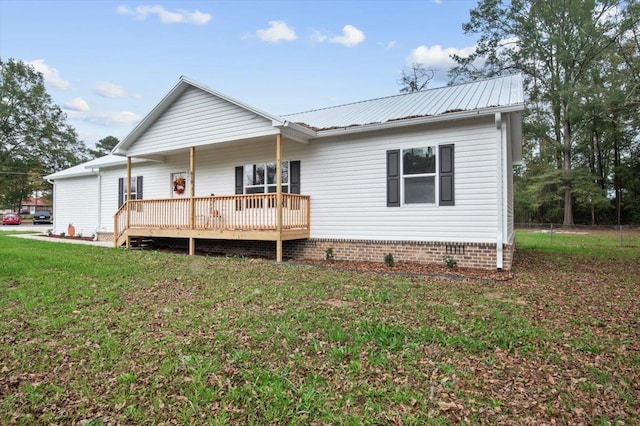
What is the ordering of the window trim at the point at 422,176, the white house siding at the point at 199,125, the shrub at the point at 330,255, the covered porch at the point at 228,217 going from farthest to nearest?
the white house siding at the point at 199,125
the shrub at the point at 330,255
the covered porch at the point at 228,217
the window trim at the point at 422,176

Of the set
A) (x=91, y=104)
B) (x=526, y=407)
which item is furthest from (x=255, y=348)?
(x=91, y=104)

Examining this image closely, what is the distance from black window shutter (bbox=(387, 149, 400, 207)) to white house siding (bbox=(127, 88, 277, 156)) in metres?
3.05

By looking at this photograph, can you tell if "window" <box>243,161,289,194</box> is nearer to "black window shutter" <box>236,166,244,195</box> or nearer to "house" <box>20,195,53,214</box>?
"black window shutter" <box>236,166,244,195</box>

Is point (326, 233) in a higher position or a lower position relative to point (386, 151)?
lower

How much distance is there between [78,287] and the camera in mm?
6426

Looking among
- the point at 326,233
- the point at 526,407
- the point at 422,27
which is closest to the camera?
the point at 526,407

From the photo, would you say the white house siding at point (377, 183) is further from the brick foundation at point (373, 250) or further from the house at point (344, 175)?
the brick foundation at point (373, 250)

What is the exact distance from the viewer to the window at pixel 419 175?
356 inches

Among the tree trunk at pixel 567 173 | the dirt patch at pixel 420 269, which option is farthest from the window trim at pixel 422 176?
the tree trunk at pixel 567 173

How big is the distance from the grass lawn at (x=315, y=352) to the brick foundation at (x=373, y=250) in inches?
59.5

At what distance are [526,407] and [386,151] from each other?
732 cm

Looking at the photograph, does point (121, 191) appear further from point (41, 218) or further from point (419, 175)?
point (41, 218)

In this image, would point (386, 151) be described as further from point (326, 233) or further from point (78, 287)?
point (78, 287)

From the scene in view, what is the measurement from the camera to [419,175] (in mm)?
9211
